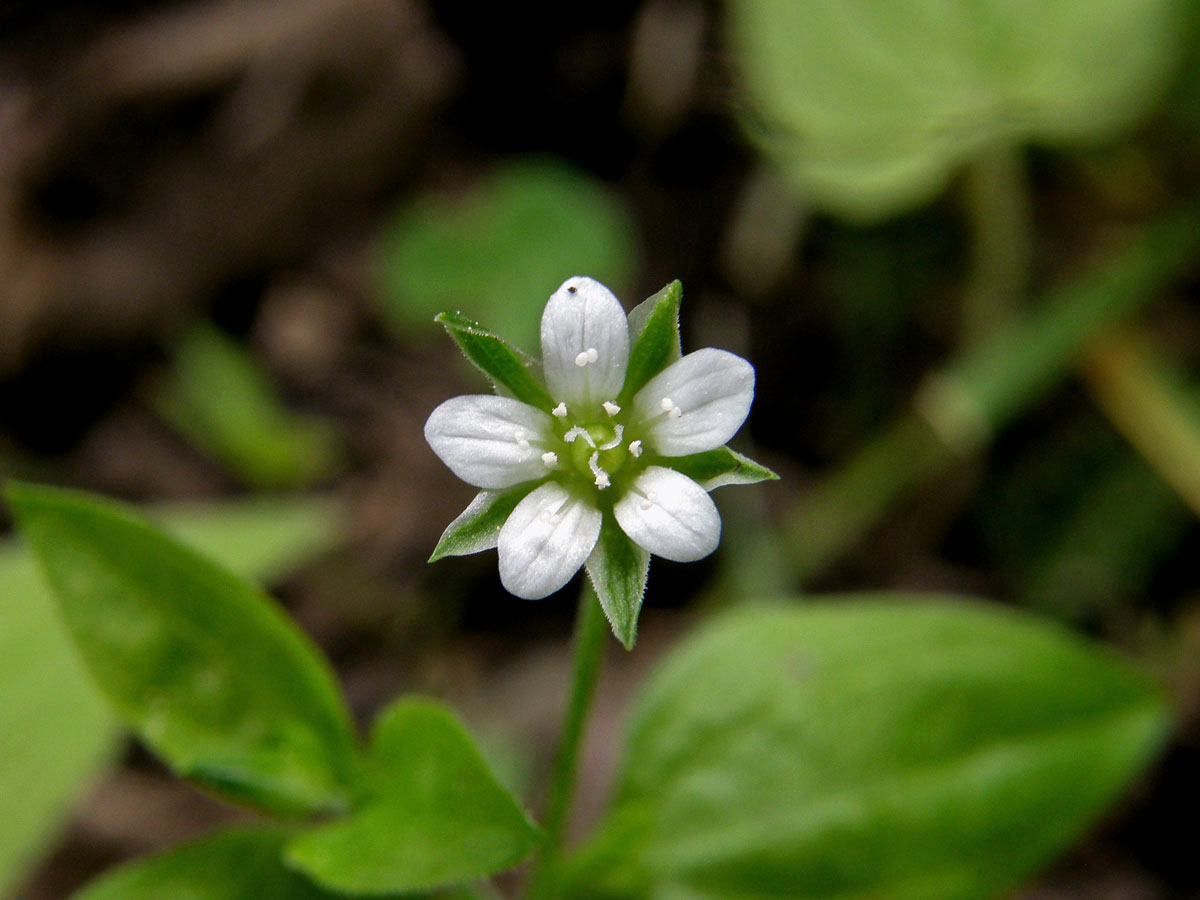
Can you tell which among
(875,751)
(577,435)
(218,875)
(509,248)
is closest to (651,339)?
(577,435)

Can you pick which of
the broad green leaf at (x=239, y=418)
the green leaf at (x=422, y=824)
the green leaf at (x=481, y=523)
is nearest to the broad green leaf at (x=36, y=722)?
the green leaf at (x=422, y=824)

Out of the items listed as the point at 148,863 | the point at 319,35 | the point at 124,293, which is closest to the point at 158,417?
the point at 124,293

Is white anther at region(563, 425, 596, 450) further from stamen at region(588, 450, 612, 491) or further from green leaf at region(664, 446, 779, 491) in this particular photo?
green leaf at region(664, 446, 779, 491)

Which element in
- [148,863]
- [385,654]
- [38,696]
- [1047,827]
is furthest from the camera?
[385,654]

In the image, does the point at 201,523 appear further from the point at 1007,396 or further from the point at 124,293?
the point at 1007,396

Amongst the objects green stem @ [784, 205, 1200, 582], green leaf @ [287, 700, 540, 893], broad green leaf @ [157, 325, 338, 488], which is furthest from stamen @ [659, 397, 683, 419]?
broad green leaf @ [157, 325, 338, 488]

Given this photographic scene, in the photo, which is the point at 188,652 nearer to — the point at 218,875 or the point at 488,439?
the point at 218,875
